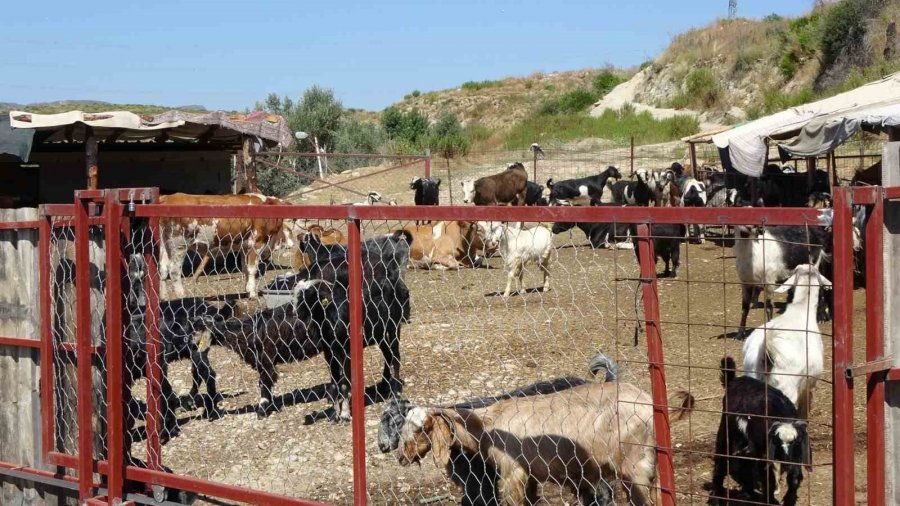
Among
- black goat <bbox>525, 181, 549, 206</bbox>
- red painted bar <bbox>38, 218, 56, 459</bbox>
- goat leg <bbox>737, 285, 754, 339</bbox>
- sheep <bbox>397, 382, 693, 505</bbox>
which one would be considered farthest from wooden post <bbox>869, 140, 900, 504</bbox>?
black goat <bbox>525, 181, 549, 206</bbox>

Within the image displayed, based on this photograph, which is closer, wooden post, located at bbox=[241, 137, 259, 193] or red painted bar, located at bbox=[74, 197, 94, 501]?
red painted bar, located at bbox=[74, 197, 94, 501]

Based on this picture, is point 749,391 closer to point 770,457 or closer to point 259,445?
point 770,457

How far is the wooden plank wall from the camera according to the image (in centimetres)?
502

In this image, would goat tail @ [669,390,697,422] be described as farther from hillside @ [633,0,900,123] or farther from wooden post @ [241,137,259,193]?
hillside @ [633,0,900,123]

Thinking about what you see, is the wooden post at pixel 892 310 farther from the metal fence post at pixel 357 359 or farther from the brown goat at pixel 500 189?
the brown goat at pixel 500 189

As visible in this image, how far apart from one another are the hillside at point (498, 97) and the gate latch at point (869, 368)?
49388 mm

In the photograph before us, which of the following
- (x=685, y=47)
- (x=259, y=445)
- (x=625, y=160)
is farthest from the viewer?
(x=685, y=47)

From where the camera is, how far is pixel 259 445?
6.90 meters

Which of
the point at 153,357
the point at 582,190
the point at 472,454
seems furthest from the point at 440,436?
Result: the point at 582,190

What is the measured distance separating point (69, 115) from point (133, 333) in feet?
33.3

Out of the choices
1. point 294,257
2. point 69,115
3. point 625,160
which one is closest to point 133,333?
point 294,257

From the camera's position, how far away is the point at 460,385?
7520 mm

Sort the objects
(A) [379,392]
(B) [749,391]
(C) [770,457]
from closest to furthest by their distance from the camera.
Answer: (C) [770,457] → (B) [749,391] → (A) [379,392]

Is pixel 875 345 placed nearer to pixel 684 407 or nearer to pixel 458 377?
pixel 684 407
